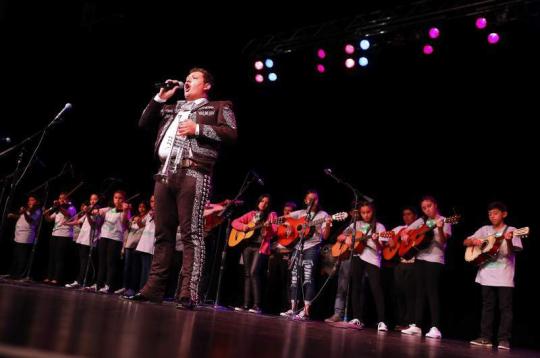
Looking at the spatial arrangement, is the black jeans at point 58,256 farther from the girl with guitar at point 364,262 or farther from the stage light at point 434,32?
the stage light at point 434,32

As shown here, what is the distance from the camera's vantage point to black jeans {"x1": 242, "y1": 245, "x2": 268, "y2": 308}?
8.41m

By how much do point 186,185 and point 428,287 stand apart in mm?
3836

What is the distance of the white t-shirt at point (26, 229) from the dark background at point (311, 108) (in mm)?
986

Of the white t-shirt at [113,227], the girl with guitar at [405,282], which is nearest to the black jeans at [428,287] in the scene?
the girl with guitar at [405,282]

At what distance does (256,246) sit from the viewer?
8.70 m

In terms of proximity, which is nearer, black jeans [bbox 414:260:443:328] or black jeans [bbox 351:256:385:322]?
black jeans [bbox 414:260:443:328]

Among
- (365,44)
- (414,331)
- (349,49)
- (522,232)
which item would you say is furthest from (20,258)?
(522,232)

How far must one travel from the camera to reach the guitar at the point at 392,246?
7410 millimetres

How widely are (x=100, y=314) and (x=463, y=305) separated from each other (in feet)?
20.4

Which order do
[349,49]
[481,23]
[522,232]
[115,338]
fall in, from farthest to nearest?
[349,49]
[481,23]
[522,232]
[115,338]

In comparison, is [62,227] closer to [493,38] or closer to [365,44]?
[365,44]

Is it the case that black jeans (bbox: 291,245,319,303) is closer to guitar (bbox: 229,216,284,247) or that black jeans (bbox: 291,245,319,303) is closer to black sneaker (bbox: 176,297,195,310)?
guitar (bbox: 229,216,284,247)

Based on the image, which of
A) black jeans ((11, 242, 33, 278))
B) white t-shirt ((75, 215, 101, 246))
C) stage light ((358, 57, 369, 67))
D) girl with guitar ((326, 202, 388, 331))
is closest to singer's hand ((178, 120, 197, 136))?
girl with guitar ((326, 202, 388, 331))

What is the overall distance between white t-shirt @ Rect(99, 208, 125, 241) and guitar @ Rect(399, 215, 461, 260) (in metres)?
4.57
